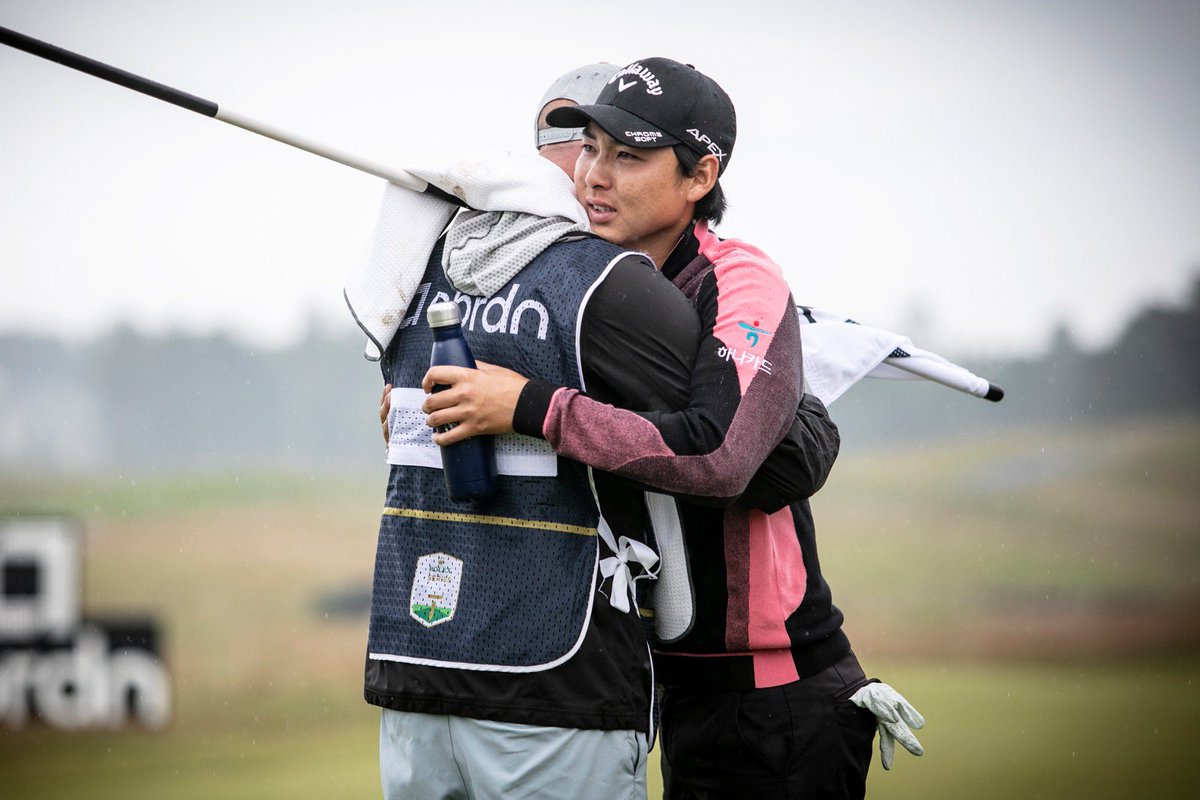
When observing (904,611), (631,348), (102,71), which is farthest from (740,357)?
(904,611)

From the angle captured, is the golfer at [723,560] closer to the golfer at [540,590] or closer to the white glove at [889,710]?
the white glove at [889,710]

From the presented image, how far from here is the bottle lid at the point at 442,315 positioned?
1727 mm

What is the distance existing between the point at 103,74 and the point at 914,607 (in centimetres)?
806

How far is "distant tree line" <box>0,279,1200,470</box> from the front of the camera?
7352 millimetres

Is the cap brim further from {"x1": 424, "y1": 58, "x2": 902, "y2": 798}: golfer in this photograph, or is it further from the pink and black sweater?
the pink and black sweater

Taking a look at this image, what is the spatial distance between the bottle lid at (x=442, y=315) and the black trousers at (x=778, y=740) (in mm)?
885

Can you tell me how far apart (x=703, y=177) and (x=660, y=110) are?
16 centimetres

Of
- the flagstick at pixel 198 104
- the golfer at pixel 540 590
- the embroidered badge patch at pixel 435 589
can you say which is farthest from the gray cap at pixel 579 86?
the embroidered badge patch at pixel 435 589

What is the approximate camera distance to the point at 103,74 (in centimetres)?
172

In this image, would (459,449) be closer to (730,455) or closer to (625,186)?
(730,455)

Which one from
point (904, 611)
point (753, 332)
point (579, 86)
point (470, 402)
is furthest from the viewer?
point (904, 611)

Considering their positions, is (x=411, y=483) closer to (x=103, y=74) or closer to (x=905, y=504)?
(x=103, y=74)

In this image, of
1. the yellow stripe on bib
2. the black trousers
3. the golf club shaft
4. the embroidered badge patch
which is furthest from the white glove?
the golf club shaft

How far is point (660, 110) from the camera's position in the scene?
2057 mm
